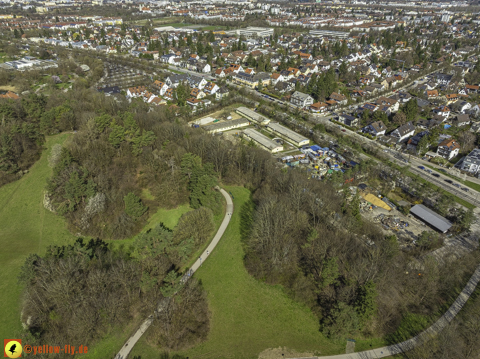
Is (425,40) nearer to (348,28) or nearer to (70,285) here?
(348,28)

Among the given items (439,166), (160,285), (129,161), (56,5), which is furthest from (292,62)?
(56,5)

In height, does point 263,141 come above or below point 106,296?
below

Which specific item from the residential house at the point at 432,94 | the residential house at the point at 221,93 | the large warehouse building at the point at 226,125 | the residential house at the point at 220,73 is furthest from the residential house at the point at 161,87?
the residential house at the point at 432,94

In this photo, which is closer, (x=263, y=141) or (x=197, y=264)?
(x=197, y=264)

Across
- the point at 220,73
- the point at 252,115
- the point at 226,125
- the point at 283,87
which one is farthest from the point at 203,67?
the point at 226,125

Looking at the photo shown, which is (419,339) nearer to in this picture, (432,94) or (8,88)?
(432,94)

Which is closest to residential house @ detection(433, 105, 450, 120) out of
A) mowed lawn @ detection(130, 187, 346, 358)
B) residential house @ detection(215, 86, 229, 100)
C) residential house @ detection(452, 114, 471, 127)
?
residential house @ detection(452, 114, 471, 127)

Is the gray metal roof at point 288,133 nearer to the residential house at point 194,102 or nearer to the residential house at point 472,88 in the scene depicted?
the residential house at point 194,102
